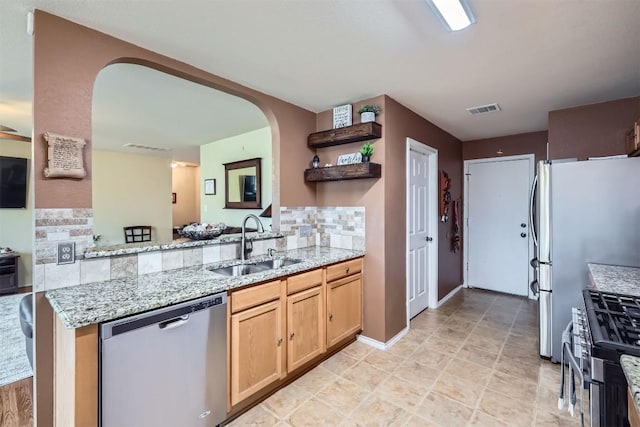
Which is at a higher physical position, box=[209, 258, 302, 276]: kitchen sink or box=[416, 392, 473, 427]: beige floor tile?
box=[209, 258, 302, 276]: kitchen sink

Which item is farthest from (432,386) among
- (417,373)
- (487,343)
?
(487,343)

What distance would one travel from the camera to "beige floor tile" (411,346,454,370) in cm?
253

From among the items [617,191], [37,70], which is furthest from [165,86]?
[617,191]

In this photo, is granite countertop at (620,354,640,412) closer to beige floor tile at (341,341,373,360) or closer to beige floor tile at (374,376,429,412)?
beige floor tile at (374,376,429,412)

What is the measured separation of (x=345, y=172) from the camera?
2.85m

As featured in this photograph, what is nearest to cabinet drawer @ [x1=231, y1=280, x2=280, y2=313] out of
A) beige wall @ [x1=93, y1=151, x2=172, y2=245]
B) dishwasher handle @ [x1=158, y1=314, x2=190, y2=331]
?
dishwasher handle @ [x1=158, y1=314, x2=190, y2=331]

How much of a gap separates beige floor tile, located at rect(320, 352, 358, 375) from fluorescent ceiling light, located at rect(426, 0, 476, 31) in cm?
251

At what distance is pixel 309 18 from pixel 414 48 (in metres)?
0.76

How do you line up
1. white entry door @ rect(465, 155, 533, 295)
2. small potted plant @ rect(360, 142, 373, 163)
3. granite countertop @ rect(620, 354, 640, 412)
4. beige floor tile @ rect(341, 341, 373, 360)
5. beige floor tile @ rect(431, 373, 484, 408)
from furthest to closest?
white entry door @ rect(465, 155, 533, 295), small potted plant @ rect(360, 142, 373, 163), beige floor tile @ rect(341, 341, 373, 360), beige floor tile @ rect(431, 373, 484, 408), granite countertop @ rect(620, 354, 640, 412)

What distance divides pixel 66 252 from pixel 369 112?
2.49 m

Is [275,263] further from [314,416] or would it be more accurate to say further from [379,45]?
[379,45]

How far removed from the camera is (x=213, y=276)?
6.41ft

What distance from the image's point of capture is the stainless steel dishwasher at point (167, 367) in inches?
53.6

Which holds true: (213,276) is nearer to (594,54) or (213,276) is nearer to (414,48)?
(414,48)
